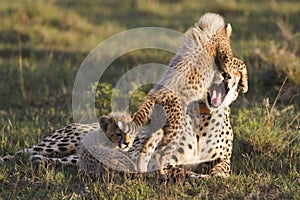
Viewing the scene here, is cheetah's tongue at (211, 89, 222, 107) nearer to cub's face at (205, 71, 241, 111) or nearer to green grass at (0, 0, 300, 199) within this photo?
cub's face at (205, 71, 241, 111)

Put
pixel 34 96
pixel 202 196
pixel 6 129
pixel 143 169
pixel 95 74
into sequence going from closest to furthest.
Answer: pixel 202 196 → pixel 143 169 → pixel 6 129 → pixel 34 96 → pixel 95 74

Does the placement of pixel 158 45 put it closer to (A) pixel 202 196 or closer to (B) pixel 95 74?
(B) pixel 95 74

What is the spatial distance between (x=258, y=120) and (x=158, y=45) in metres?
3.15

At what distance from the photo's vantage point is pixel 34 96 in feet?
24.3

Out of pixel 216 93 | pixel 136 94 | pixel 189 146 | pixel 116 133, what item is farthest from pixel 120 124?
pixel 136 94

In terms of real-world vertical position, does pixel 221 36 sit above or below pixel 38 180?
above

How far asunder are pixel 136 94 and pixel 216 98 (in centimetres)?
189

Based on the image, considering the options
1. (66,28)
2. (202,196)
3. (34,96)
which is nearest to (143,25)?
(66,28)

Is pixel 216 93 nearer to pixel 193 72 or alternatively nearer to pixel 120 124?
pixel 193 72

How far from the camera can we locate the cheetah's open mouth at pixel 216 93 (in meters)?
4.91

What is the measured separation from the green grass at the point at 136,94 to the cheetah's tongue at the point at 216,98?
1.68ft

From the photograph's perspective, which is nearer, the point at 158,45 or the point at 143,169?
the point at 143,169

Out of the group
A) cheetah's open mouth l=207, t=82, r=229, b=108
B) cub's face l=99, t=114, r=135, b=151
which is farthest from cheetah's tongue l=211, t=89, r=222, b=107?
cub's face l=99, t=114, r=135, b=151

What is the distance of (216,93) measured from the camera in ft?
16.2
